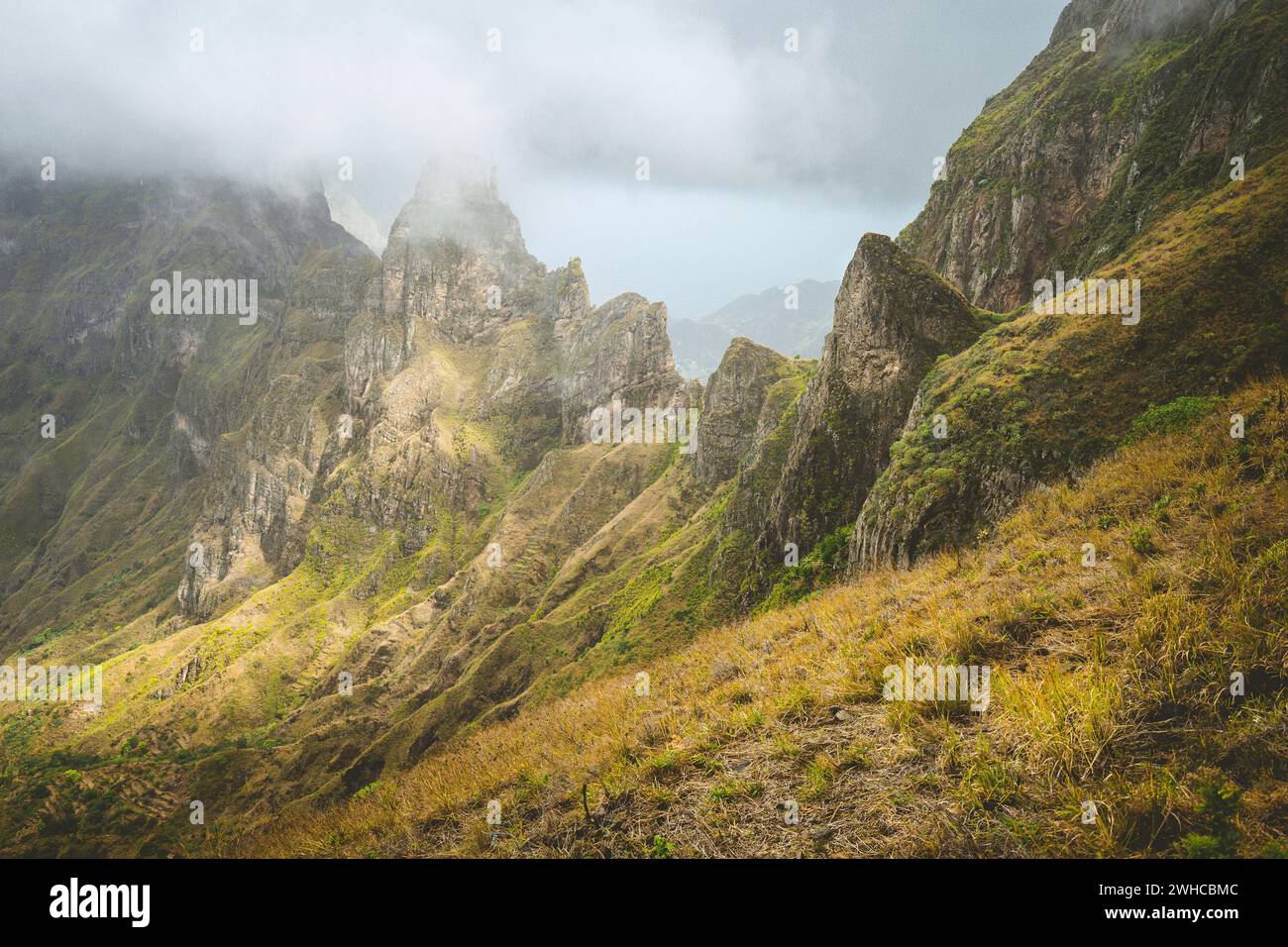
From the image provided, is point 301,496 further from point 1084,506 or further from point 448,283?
point 1084,506

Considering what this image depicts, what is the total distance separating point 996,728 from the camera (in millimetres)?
6562

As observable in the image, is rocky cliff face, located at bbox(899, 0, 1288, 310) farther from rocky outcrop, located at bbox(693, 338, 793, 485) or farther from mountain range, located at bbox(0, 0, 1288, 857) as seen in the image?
rocky outcrop, located at bbox(693, 338, 793, 485)

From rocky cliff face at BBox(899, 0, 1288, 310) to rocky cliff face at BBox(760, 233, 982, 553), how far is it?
Answer: 284 inches

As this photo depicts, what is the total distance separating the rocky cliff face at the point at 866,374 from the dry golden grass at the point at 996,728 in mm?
11428

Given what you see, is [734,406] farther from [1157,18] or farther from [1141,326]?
[1141,326]

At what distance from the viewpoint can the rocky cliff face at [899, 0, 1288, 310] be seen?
66.0 feet

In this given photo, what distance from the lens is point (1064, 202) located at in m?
33.7

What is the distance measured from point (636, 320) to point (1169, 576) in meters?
97.7

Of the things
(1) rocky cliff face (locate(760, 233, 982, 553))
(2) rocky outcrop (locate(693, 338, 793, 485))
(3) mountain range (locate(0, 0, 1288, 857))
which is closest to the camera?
(3) mountain range (locate(0, 0, 1288, 857))

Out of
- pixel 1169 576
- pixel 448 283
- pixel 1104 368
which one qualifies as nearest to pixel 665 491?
pixel 1104 368

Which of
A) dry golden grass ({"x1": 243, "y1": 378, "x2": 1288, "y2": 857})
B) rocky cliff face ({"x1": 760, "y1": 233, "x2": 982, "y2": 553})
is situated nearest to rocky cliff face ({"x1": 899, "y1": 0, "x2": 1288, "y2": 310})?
rocky cliff face ({"x1": 760, "y1": 233, "x2": 982, "y2": 553})

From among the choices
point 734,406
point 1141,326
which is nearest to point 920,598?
point 1141,326

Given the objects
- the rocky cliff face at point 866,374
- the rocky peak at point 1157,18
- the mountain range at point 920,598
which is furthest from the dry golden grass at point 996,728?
the rocky peak at point 1157,18

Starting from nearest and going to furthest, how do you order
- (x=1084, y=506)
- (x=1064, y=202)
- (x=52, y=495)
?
(x=1084, y=506)
(x=1064, y=202)
(x=52, y=495)
